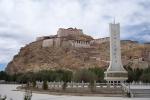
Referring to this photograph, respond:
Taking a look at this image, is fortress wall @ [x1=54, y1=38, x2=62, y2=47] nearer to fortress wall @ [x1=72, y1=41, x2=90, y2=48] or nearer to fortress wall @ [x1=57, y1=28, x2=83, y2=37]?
fortress wall @ [x1=57, y1=28, x2=83, y2=37]

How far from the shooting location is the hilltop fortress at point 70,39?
14262 centimetres

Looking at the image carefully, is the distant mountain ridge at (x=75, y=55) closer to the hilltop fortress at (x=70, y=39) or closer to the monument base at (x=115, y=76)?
the hilltop fortress at (x=70, y=39)

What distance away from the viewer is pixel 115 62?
6038 cm

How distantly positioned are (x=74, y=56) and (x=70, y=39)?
27.4ft

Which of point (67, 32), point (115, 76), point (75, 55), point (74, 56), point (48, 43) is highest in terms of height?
point (67, 32)

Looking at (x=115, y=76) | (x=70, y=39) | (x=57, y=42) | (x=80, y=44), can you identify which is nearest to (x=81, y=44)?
(x=80, y=44)

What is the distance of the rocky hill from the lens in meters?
141

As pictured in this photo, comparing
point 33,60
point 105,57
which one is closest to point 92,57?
point 105,57

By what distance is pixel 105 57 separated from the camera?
146000 millimetres

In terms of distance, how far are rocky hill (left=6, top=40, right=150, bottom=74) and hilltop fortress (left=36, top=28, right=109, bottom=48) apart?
2.04 meters

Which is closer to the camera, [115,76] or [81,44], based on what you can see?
[115,76]

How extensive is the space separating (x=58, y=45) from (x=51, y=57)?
7.63 metres

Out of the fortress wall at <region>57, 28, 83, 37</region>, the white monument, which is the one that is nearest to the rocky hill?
the fortress wall at <region>57, 28, 83, 37</region>

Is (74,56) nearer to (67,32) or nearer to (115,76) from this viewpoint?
(67,32)
